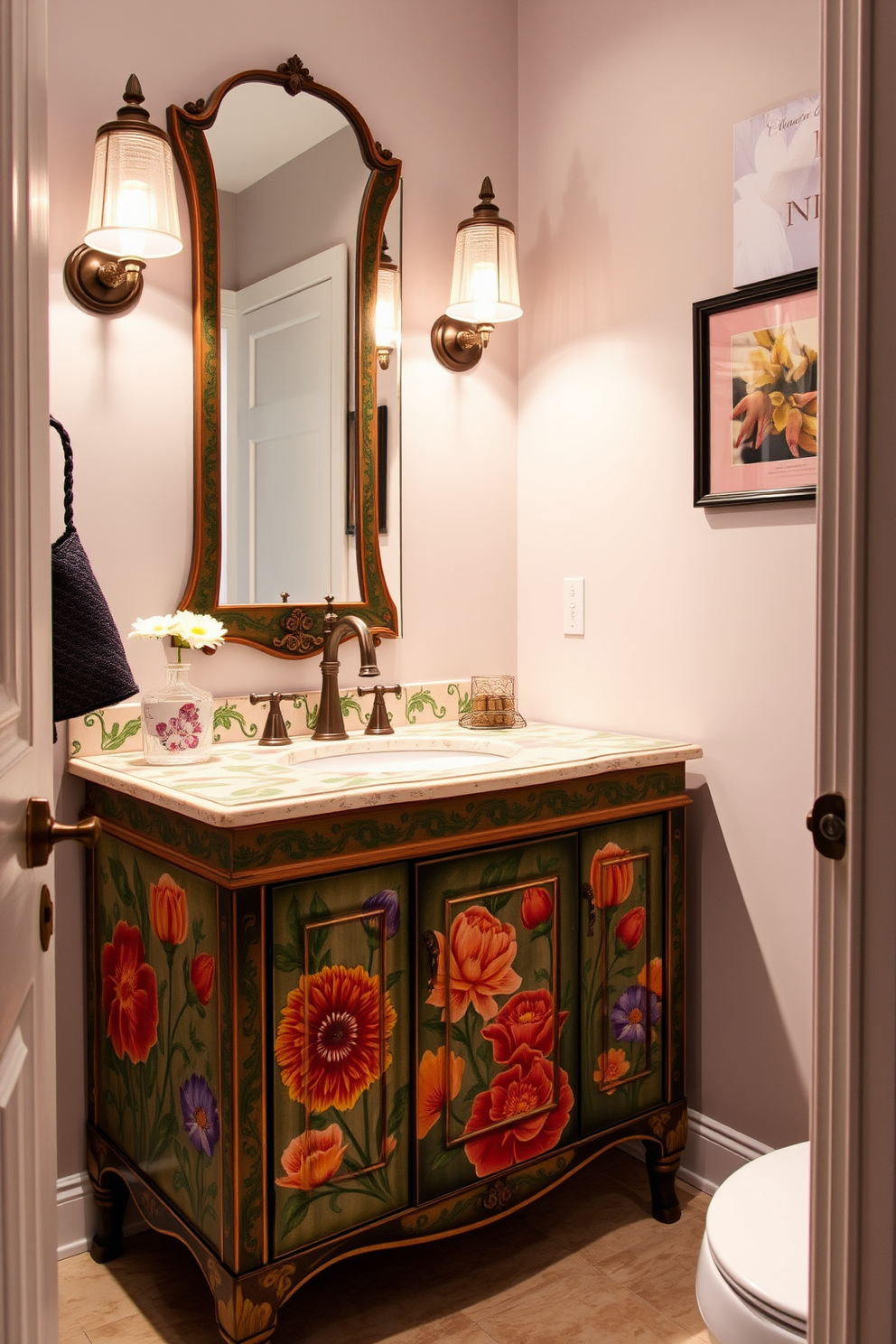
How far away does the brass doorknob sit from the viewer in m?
0.87

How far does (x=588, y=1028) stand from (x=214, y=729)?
0.88 meters

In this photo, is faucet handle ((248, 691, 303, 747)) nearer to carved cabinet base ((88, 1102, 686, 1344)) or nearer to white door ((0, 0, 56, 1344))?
carved cabinet base ((88, 1102, 686, 1344))

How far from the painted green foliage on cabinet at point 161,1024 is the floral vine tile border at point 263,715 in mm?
189

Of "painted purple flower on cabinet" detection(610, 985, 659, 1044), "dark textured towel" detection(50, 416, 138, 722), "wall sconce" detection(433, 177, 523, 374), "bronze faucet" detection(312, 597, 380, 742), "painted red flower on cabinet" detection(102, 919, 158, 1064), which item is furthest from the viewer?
"wall sconce" detection(433, 177, 523, 374)

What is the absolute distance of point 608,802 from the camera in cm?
195

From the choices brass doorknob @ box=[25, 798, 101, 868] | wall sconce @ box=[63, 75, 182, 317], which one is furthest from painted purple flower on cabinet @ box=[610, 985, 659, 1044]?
wall sconce @ box=[63, 75, 182, 317]

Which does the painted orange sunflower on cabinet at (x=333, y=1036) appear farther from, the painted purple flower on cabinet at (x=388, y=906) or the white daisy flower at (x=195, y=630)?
the white daisy flower at (x=195, y=630)

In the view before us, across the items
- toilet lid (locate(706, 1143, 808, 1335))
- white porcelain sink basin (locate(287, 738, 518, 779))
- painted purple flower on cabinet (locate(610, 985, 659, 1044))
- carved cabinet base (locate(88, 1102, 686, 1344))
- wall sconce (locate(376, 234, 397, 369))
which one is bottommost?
carved cabinet base (locate(88, 1102, 686, 1344))

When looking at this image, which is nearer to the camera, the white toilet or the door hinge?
the door hinge

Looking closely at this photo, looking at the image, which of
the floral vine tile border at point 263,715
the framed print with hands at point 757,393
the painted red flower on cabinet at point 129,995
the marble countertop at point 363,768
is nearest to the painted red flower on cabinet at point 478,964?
the marble countertop at point 363,768

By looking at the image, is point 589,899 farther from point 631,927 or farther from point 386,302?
point 386,302

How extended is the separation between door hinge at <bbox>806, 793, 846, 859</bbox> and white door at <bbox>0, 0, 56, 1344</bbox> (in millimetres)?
615

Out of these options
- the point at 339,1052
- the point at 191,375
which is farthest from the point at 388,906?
the point at 191,375

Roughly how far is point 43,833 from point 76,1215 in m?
1.40
